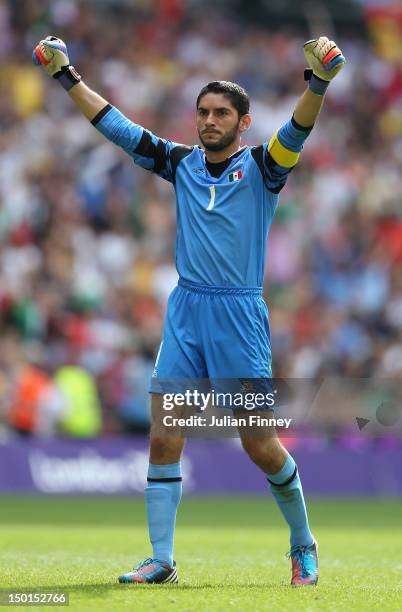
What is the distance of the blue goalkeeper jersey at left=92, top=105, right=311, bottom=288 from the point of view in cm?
691

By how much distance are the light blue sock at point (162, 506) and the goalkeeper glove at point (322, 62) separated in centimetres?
210

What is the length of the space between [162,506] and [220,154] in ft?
6.17

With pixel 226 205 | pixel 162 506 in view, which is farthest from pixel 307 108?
pixel 162 506

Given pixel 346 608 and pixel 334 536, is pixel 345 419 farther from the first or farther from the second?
pixel 346 608

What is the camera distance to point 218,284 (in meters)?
6.92

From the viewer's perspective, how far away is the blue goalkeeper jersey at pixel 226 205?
6.91 m

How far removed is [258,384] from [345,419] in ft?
28.9

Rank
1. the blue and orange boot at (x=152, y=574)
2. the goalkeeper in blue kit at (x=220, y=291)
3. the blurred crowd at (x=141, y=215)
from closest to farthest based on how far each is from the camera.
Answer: the blue and orange boot at (x=152, y=574)
the goalkeeper in blue kit at (x=220, y=291)
the blurred crowd at (x=141, y=215)

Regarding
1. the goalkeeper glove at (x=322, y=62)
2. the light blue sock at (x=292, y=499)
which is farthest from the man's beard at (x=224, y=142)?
the light blue sock at (x=292, y=499)

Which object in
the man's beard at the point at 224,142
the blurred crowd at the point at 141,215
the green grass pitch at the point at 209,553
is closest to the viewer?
the green grass pitch at the point at 209,553

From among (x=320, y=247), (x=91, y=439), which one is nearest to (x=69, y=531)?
(x=91, y=439)

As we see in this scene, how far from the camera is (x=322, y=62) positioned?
654cm

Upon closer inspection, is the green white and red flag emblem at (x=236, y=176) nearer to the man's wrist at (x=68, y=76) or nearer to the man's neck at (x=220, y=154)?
the man's neck at (x=220, y=154)

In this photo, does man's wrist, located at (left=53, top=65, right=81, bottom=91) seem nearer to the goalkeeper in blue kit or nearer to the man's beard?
the goalkeeper in blue kit
